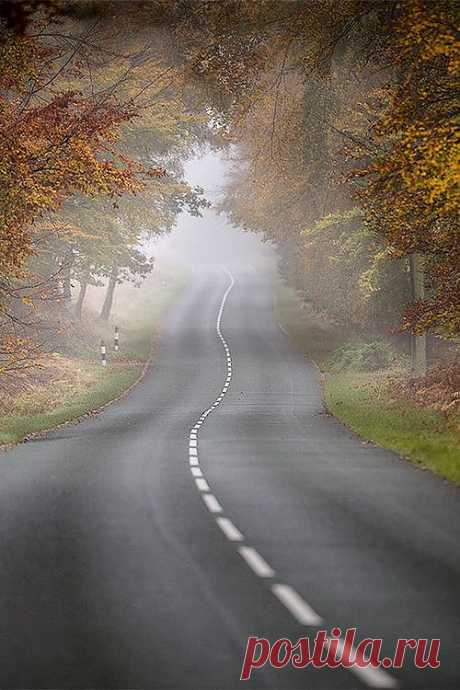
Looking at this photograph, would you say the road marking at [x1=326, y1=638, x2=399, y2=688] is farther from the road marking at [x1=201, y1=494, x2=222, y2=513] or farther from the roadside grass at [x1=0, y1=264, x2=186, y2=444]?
the roadside grass at [x1=0, y1=264, x2=186, y2=444]

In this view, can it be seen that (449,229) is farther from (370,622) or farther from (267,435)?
(370,622)

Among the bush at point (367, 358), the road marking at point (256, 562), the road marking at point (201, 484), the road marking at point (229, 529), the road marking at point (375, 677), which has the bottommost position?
the road marking at point (375, 677)

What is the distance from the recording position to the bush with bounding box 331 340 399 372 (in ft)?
133

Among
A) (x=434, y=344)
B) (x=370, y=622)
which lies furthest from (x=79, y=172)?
(x=434, y=344)

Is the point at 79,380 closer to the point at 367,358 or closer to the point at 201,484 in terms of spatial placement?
the point at 367,358

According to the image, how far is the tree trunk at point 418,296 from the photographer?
3127 cm

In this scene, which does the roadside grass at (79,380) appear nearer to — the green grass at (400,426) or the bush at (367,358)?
the green grass at (400,426)

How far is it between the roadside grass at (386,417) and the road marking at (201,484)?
349 cm

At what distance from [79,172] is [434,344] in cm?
2213

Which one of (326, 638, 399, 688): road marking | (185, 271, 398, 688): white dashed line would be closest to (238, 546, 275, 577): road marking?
(185, 271, 398, 688): white dashed line

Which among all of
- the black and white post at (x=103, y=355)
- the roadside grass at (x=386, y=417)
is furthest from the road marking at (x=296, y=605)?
the black and white post at (x=103, y=355)

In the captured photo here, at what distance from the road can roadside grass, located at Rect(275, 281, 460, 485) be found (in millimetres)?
652

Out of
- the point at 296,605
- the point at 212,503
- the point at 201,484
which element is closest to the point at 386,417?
the point at 201,484

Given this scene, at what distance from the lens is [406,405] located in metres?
25.6
